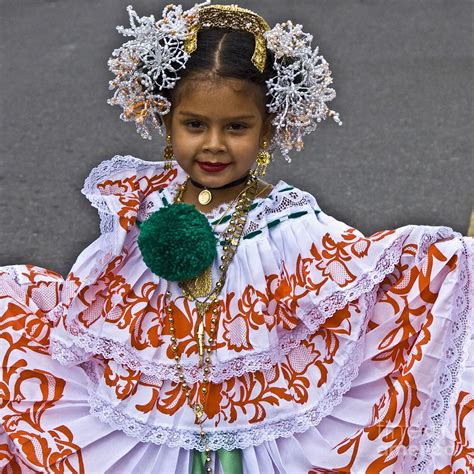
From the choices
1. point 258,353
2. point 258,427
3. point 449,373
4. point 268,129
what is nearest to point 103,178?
point 268,129

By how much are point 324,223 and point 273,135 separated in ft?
0.87

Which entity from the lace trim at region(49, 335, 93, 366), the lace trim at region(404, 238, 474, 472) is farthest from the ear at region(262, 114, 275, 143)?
the lace trim at region(49, 335, 93, 366)

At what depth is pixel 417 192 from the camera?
4.82 meters

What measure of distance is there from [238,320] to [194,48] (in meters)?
0.65

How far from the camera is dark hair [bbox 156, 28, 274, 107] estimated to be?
2.24 metres

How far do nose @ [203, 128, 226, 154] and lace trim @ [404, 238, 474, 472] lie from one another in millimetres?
609

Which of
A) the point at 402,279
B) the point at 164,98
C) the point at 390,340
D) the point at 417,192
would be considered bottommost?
the point at 417,192

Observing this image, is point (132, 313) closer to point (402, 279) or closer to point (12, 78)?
point (402, 279)

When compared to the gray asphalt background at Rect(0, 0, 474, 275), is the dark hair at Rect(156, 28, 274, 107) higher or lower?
higher

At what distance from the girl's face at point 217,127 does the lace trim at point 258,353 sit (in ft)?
1.30

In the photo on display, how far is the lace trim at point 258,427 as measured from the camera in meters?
2.25

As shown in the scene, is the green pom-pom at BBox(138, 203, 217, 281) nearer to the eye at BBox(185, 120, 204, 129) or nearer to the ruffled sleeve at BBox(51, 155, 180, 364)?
the ruffled sleeve at BBox(51, 155, 180, 364)

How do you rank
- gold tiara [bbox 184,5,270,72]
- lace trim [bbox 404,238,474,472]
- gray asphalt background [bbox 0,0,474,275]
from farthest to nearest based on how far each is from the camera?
gray asphalt background [bbox 0,0,474,275]
gold tiara [bbox 184,5,270,72]
lace trim [bbox 404,238,474,472]

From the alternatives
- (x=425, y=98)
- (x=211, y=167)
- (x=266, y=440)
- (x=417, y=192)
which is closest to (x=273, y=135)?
(x=211, y=167)
